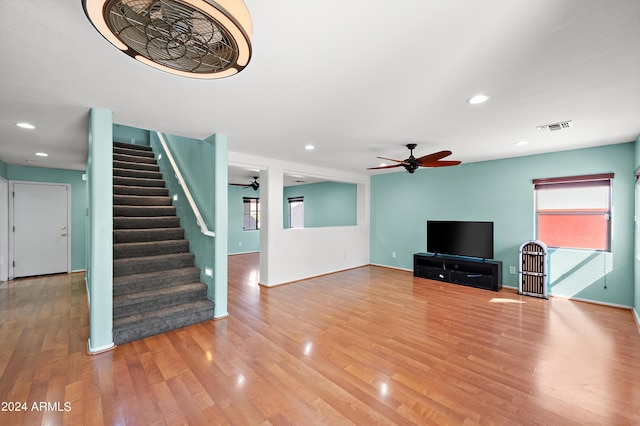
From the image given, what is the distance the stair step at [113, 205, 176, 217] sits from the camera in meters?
4.38

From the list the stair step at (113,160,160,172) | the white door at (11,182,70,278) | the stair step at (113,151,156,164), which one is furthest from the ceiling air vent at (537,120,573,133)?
the white door at (11,182,70,278)

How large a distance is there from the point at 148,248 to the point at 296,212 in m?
6.35

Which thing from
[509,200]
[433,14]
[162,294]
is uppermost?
[433,14]

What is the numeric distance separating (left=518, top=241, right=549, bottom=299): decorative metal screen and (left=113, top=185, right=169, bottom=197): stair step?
6600 mm

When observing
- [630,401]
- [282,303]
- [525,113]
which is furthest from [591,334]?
[282,303]

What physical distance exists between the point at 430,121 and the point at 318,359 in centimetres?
271

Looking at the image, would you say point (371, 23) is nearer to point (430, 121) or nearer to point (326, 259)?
point (430, 121)

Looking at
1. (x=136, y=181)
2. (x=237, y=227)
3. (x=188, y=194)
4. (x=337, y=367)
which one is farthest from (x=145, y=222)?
(x=237, y=227)

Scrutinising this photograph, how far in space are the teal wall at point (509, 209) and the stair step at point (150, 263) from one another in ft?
15.1

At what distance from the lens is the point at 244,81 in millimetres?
2066

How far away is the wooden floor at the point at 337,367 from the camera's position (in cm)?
185

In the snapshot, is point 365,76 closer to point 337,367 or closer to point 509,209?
point 337,367

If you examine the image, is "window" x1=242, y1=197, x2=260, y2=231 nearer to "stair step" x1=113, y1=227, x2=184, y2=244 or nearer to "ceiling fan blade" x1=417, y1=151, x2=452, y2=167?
"stair step" x1=113, y1=227, x2=184, y2=244

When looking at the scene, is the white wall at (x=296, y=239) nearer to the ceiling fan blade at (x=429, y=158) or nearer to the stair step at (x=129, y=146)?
the ceiling fan blade at (x=429, y=158)
